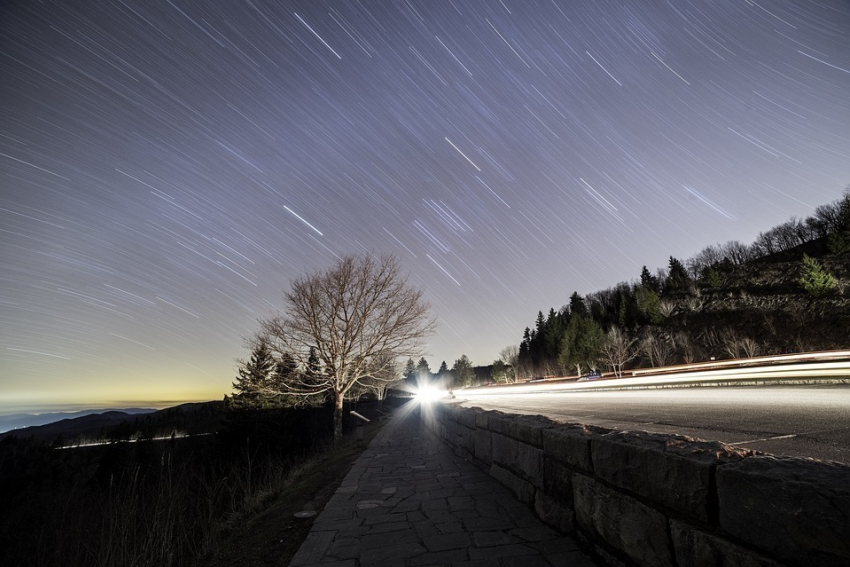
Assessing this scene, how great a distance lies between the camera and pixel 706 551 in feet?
5.91

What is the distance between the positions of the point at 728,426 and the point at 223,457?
2738 centimetres

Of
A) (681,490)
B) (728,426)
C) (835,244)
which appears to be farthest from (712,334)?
(681,490)

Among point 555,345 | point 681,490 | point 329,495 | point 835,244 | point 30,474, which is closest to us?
point 681,490

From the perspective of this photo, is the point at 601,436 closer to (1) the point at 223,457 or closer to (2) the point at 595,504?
(2) the point at 595,504

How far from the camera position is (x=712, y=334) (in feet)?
180

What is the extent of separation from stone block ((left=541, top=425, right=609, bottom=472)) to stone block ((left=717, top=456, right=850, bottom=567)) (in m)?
1.28

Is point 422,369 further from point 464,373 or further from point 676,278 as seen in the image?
point 676,278

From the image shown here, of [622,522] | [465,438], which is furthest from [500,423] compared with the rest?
[622,522]

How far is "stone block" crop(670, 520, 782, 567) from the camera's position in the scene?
5.19 ft

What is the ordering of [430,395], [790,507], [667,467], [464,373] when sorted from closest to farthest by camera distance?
[790,507] < [667,467] < [430,395] < [464,373]

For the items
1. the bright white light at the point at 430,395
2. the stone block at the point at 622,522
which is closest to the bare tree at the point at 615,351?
the bright white light at the point at 430,395

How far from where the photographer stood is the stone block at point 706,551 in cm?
158

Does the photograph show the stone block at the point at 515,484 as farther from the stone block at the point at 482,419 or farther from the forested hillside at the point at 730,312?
the forested hillside at the point at 730,312

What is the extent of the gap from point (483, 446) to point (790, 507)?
5.03 meters
